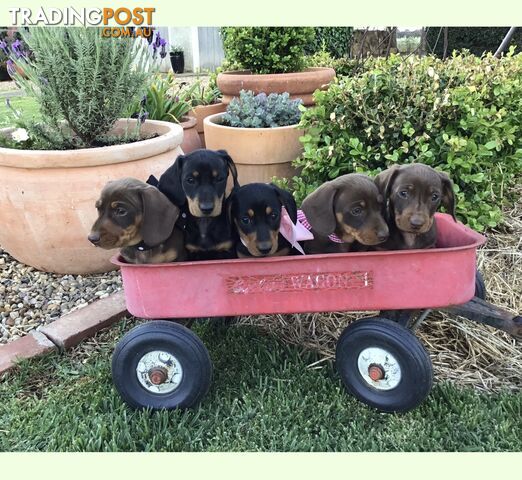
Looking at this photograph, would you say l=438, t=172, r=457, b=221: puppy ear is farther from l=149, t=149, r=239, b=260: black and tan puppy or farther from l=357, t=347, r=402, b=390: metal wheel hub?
l=149, t=149, r=239, b=260: black and tan puppy

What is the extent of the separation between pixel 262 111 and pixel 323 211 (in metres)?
2.26

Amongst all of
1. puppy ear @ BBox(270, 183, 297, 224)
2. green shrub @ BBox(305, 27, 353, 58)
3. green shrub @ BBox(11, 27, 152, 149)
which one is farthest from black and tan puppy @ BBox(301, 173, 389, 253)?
green shrub @ BBox(305, 27, 353, 58)

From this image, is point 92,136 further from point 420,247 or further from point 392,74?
point 420,247

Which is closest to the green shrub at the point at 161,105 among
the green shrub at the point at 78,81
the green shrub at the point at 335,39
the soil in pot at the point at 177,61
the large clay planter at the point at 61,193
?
the green shrub at the point at 78,81

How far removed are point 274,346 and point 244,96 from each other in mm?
2407

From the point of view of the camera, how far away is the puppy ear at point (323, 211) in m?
2.40

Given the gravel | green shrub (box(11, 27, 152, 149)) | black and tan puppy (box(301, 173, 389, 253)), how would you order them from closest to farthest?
black and tan puppy (box(301, 173, 389, 253)) → the gravel → green shrub (box(11, 27, 152, 149))

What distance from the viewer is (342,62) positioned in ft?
21.1

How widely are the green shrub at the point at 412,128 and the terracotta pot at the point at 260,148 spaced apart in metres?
0.45

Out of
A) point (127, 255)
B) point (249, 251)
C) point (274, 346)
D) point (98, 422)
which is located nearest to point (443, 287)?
point (249, 251)

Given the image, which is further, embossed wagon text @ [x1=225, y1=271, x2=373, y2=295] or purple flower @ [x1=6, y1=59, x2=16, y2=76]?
purple flower @ [x1=6, y1=59, x2=16, y2=76]

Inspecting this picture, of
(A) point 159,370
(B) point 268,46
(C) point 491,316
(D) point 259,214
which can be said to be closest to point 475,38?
(B) point 268,46

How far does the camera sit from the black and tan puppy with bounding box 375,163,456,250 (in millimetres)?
2301

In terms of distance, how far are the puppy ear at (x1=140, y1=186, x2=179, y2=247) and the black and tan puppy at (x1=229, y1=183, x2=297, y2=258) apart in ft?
1.06
